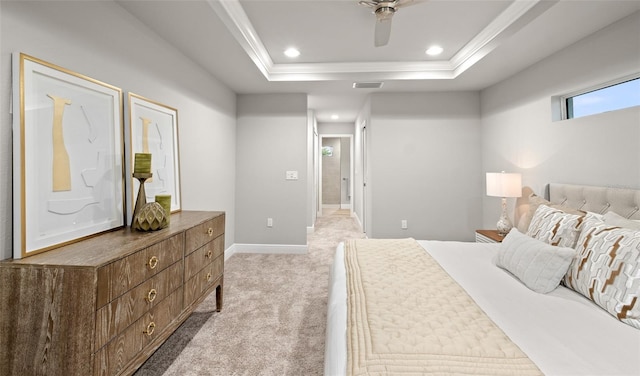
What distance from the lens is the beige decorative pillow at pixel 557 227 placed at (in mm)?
1547

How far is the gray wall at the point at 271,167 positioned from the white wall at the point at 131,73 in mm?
210

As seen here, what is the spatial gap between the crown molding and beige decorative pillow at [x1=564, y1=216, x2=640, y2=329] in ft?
5.29

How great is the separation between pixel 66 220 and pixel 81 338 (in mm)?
634

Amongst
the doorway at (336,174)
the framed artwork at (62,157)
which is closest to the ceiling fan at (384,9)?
the framed artwork at (62,157)

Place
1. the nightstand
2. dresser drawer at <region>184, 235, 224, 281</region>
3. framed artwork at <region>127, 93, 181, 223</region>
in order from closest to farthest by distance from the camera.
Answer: dresser drawer at <region>184, 235, 224, 281</region>
framed artwork at <region>127, 93, 181, 223</region>
the nightstand

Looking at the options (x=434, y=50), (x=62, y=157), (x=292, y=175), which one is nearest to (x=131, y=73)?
(x=62, y=157)

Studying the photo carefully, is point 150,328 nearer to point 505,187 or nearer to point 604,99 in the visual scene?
point 505,187

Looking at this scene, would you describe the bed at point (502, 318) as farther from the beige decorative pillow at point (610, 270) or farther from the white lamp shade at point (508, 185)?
the white lamp shade at point (508, 185)

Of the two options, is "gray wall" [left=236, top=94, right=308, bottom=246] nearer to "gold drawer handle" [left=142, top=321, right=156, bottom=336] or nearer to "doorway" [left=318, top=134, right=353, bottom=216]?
"gold drawer handle" [left=142, top=321, right=156, bottom=336]

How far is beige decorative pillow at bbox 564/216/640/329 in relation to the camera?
1100 mm

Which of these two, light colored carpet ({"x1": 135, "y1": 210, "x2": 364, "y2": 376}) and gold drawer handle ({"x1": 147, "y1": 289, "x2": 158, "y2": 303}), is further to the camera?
light colored carpet ({"x1": 135, "y1": 210, "x2": 364, "y2": 376})

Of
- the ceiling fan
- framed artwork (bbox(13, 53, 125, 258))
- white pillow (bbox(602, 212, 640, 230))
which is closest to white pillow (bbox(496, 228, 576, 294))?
white pillow (bbox(602, 212, 640, 230))

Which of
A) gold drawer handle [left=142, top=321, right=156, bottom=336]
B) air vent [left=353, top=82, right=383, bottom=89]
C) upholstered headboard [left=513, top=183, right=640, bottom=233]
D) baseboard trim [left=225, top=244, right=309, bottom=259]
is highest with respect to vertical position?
air vent [left=353, top=82, right=383, bottom=89]

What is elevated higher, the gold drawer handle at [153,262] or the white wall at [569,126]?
the white wall at [569,126]
